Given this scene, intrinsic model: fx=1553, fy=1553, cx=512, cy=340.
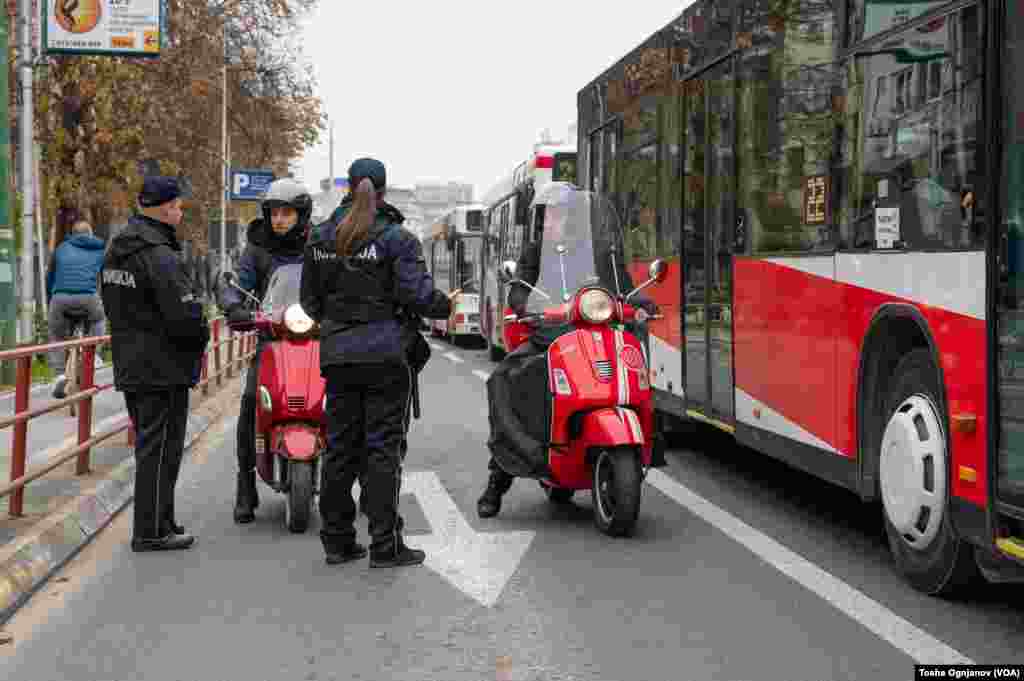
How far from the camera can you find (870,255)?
6.99 meters

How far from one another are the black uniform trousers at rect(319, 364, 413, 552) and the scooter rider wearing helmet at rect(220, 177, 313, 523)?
1525 mm

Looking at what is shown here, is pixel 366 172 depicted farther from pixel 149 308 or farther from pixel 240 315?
pixel 240 315

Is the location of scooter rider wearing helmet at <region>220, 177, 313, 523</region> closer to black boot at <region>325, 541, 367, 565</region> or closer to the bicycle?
the bicycle

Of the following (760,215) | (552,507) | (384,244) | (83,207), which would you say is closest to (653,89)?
(760,215)

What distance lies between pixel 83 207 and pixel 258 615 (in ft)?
85.5

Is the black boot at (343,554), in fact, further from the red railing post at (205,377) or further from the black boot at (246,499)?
the red railing post at (205,377)

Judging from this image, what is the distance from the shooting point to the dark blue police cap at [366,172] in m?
7.33

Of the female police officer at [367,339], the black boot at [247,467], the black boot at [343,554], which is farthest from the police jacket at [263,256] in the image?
the black boot at [343,554]

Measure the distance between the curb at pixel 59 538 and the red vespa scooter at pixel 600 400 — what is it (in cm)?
254

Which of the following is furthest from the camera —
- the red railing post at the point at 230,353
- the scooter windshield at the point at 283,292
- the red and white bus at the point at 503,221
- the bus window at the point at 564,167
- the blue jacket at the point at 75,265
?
the red and white bus at the point at 503,221

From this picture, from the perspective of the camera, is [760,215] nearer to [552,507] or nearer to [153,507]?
[552,507]

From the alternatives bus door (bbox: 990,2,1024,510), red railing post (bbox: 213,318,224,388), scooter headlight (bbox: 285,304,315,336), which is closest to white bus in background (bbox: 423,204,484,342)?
red railing post (bbox: 213,318,224,388)

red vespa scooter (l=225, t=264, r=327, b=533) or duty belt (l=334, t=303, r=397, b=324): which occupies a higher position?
duty belt (l=334, t=303, r=397, b=324)

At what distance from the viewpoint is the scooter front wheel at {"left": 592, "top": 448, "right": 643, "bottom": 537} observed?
8.01 meters
